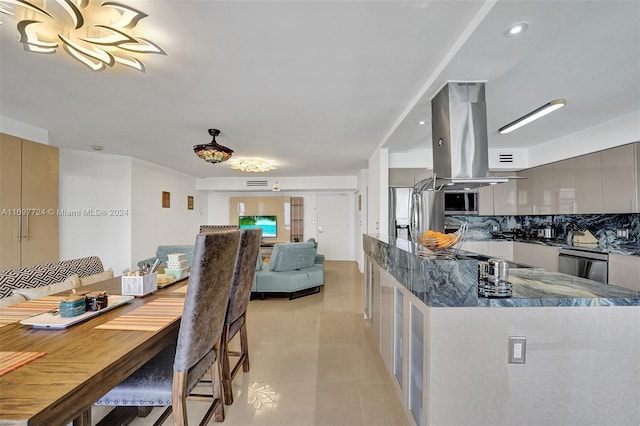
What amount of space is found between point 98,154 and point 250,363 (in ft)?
16.1

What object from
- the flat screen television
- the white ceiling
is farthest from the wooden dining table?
the flat screen television

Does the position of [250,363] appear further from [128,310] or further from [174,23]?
[174,23]

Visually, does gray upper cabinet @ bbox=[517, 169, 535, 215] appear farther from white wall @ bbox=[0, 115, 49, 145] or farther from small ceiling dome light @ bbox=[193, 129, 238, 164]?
white wall @ bbox=[0, 115, 49, 145]

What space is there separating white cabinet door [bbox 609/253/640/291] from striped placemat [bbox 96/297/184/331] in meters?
4.10

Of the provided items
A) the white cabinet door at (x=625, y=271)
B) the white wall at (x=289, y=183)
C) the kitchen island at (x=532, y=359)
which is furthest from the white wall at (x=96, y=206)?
the white cabinet door at (x=625, y=271)

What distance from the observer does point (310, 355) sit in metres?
2.57

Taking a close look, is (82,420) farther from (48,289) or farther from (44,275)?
(44,275)

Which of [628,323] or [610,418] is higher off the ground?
[628,323]

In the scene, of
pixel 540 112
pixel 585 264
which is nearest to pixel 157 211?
pixel 540 112

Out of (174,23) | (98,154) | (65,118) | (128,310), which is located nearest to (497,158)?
(174,23)

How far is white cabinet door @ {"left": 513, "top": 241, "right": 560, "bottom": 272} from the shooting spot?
3.68 meters

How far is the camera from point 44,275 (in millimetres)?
2133

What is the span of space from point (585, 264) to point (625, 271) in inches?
15.9

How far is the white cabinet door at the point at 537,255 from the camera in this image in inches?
145
